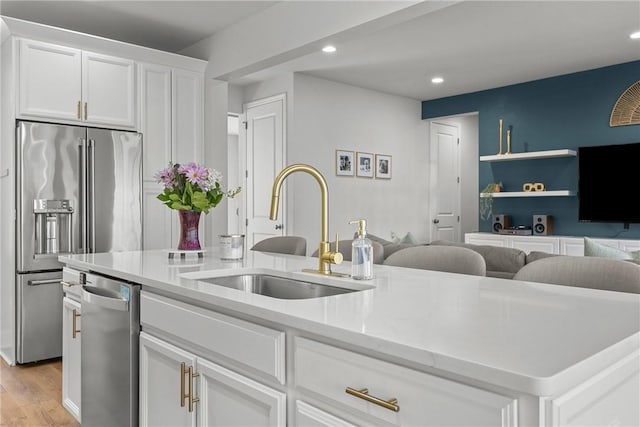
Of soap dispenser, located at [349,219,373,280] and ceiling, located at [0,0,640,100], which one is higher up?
ceiling, located at [0,0,640,100]

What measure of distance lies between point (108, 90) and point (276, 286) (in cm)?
284

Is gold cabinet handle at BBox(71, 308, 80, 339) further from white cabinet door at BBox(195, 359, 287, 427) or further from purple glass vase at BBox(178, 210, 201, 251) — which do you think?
white cabinet door at BBox(195, 359, 287, 427)

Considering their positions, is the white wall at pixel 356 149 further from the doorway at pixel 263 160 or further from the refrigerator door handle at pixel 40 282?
the refrigerator door handle at pixel 40 282

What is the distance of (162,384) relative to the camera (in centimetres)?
166

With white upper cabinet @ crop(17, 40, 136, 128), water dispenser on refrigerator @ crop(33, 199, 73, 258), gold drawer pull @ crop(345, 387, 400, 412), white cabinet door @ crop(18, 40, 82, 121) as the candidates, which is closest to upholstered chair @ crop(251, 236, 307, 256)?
water dispenser on refrigerator @ crop(33, 199, 73, 258)

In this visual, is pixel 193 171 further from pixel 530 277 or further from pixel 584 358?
pixel 584 358

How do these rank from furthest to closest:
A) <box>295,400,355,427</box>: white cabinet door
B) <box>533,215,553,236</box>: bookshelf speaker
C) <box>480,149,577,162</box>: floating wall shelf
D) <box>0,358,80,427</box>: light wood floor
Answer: <box>533,215,553,236</box>: bookshelf speaker → <box>480,149,577,162</box>: floating wall shelf → <box>0,358,80,427</box>: light wood floor → <box>295,400,355,427</box>: white cabinet door

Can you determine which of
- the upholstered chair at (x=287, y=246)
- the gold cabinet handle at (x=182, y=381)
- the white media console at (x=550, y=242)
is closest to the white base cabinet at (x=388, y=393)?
the gold cabinet handle at (x=182, y=381)

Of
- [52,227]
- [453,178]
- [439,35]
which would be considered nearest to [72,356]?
[52,227]

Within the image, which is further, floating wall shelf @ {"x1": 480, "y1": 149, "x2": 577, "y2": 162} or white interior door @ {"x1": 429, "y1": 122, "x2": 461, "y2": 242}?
white interior door @ {"x1": 429, "y1": 122, "x2": 461, "y2": 242}

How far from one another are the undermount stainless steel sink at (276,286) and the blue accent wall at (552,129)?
4862mm

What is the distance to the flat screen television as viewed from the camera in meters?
5.31

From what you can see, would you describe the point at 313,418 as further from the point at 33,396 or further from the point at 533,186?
the point at 533,186

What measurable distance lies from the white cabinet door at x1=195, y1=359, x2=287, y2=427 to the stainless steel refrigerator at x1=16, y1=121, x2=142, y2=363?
2693 mm
